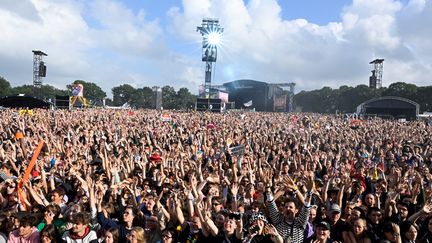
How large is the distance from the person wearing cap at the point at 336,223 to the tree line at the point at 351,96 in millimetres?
79172

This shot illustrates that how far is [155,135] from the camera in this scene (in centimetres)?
1741

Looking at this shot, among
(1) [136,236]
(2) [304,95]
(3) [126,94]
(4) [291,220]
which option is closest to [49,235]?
(1) [136,236]

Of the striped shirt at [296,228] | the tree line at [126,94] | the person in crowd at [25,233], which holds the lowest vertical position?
the person in crowd at [25,233]

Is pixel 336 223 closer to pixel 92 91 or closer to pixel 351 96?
pixel 351 96

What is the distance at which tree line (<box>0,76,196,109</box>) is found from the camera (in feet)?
325

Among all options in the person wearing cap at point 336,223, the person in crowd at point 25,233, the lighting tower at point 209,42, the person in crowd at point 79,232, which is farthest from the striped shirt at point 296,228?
the lighting tower at point 209,42

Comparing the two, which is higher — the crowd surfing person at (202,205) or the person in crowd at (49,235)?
the crowd surfing person at (202,205)

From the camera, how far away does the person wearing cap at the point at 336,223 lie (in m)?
5.04

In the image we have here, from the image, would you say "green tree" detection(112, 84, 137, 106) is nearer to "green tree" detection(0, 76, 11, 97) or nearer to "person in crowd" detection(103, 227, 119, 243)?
"green tree" detection(0, 76, 11, 97)

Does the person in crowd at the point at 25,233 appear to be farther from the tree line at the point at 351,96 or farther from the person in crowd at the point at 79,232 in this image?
the tree line at the point at 351,96

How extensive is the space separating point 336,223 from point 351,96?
98150mm

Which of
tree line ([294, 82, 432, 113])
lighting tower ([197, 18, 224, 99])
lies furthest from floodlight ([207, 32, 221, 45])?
tree line ([294, 82, 432, 113])

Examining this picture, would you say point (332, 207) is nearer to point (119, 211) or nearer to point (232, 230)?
point (232, 230)

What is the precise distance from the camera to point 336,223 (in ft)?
17.4
